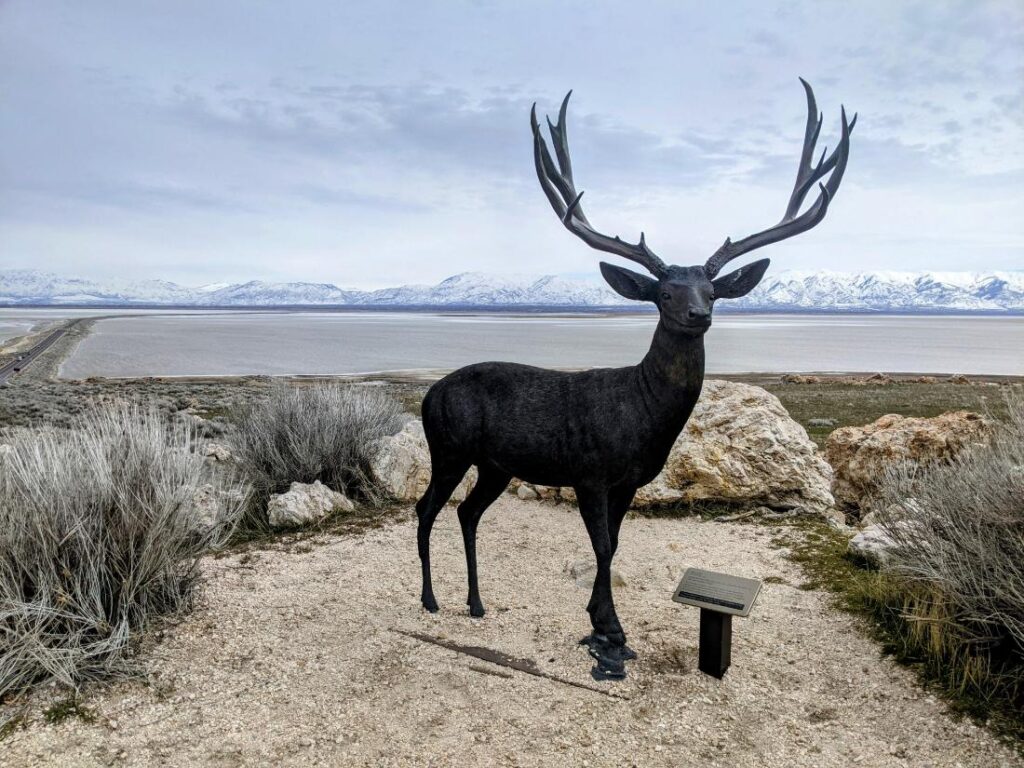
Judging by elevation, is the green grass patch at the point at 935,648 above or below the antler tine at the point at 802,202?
below

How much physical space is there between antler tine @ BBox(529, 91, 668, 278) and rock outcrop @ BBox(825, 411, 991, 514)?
4737 mm

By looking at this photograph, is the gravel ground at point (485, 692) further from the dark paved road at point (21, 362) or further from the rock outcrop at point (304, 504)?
the dark paved road at point (21, 362)

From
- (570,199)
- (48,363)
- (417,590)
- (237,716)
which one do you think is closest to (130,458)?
(237,716)

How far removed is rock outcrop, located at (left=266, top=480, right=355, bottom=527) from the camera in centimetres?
720

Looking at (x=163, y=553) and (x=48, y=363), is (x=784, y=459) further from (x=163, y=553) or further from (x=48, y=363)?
(x=48, y=363)

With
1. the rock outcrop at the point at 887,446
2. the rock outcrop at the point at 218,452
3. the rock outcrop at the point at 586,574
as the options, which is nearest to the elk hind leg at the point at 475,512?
the rock outcrop at the point at 586,574

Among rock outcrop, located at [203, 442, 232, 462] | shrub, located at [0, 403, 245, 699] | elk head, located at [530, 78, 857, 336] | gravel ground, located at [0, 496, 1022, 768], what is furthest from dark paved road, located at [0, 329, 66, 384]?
elk head, located at [530, 78, 857, 336]

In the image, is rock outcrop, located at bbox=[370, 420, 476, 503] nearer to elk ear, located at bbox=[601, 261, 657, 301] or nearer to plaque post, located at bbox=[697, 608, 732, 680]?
Result: plaque post, located at bbox=[697, 608, 732, 680]

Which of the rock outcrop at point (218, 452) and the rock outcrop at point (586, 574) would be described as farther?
the rock outcrop at point (218, 452)

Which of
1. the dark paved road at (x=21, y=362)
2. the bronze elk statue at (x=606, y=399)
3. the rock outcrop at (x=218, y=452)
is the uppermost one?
the bronze elk statue at (x=606, y=399)

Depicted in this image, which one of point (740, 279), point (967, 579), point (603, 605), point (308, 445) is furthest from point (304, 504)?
point (967, 579)

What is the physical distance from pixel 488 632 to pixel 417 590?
0.98 m

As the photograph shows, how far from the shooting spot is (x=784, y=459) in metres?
7.77

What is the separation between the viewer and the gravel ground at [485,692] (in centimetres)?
349
